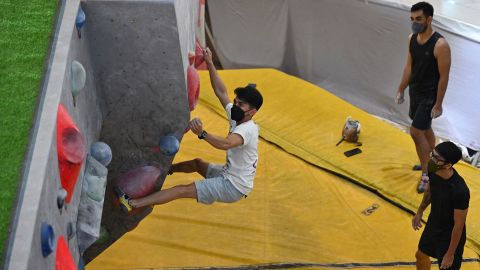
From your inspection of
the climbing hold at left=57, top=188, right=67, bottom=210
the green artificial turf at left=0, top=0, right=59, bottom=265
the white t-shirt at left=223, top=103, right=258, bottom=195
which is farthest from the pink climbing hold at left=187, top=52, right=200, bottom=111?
the climbing hold at left=57, top=188, right=67, bottom=210

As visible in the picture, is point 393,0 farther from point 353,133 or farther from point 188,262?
point 188,262

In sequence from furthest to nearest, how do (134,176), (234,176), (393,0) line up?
(393,0), (234,176), (134,176)

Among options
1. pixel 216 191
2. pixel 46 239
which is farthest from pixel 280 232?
pixel 46 239

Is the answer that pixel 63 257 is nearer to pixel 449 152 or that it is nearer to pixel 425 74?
pixel 449 152

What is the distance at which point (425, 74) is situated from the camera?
225 inches

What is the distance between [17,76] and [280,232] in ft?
11.1

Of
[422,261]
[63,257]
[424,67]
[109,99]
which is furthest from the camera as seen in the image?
[424,67]

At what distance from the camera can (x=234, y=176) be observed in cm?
447

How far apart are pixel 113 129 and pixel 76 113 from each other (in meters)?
0.59

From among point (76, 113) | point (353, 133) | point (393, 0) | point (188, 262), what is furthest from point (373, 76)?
point (76, 113)

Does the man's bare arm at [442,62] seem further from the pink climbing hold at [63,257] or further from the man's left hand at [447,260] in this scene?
the pink climbing hold at [63,257]

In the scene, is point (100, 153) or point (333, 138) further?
point (333, 138)

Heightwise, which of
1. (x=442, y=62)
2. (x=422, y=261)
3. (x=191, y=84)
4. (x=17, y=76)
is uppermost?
(x=17, y=76)

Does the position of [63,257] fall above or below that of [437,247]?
above
